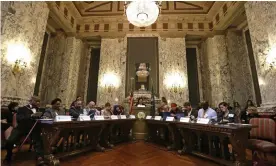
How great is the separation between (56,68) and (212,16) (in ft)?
29.4

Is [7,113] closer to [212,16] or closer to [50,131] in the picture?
[50,131]

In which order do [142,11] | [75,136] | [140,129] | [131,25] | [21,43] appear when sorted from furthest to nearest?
[131,25] → [140,129] → [21,43] → [142,11] → [75,136]

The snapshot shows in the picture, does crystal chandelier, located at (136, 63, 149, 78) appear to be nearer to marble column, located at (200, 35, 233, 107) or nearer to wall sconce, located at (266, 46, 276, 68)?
marble column, located at (200, 35, 233, 107)

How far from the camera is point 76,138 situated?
3123 mm

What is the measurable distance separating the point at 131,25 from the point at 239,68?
6.08 m

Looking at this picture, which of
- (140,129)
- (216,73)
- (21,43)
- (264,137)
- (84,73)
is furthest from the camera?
(84,73)

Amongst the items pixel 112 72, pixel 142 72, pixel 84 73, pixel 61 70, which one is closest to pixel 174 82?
pixel 142 72

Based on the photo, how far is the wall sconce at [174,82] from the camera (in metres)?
7.74

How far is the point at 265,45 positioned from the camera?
4.78 m

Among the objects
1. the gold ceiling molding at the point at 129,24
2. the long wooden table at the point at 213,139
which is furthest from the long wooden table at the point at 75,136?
the gold ceiling molding at the point at 129,24

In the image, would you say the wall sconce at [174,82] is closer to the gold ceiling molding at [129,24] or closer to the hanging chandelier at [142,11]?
the gold ceiling molding at [129,24]

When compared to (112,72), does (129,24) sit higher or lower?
higher

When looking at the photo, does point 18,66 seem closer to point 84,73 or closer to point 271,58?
point 84,73

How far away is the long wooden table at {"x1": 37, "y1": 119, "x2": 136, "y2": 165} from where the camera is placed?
2.38 metres
